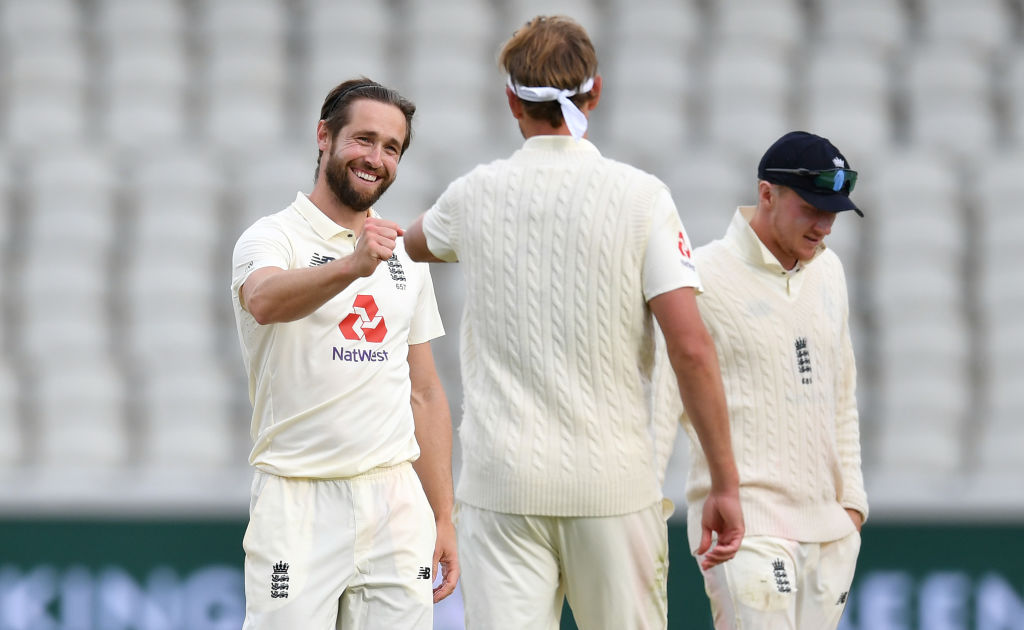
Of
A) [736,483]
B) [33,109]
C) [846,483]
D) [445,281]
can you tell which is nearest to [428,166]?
[445,281]

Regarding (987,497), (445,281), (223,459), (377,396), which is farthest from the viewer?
(445,281)

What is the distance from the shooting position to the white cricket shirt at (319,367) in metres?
2.56

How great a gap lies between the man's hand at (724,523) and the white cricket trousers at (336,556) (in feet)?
2.06

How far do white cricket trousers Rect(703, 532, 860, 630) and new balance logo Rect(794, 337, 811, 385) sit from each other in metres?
0.35

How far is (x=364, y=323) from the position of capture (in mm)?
2621

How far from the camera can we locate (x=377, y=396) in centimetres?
263

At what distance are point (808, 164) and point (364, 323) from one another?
1012 millimetres

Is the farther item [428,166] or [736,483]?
[428,166]

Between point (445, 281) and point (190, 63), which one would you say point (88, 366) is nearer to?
point (445, 281)

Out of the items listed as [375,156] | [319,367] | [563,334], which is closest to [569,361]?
[563,334]

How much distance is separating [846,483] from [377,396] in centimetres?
110

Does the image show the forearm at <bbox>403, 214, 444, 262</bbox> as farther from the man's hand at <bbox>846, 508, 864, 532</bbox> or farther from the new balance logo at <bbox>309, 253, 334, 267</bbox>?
the man's hand at <bbox>846, 508, 864, 532</bbox>

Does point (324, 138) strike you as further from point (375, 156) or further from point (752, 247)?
point (752, 247)

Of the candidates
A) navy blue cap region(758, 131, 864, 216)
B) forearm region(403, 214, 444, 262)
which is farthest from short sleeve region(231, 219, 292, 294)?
navy blue cap region(758, 131, 864, 216)
